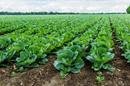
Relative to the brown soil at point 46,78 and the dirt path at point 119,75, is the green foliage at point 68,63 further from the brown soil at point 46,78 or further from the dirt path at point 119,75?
the dirt path at point 119,75

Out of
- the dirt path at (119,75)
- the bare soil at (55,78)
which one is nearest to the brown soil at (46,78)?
the bare soil at (55,78)

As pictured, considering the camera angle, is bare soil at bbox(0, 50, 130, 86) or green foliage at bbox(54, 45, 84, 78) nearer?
bare soil at bbox(0, 50, 130, 86)

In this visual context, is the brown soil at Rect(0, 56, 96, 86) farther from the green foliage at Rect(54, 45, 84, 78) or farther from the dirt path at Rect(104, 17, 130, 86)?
the dirt path at Rect(104, 17, 130, 86)

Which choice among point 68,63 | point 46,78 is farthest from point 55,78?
point 68,63

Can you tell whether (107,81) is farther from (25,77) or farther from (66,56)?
(25,77)

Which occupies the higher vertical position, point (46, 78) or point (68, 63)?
point (68, 63)

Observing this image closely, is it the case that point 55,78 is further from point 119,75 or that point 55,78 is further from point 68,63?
point 119,75

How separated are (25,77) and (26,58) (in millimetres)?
637

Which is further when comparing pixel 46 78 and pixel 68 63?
pixel 68 63

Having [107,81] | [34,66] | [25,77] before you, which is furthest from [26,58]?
[107,81]

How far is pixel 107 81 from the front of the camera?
5.79 meters

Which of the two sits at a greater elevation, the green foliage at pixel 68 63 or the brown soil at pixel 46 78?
the green foliage at pixel 68 63

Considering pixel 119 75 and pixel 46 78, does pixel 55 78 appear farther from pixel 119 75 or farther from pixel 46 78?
pixel 119 75

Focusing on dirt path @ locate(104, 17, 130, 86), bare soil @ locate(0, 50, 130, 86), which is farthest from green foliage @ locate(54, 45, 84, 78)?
dirt path @ locate(104, 17, 130, 86)
